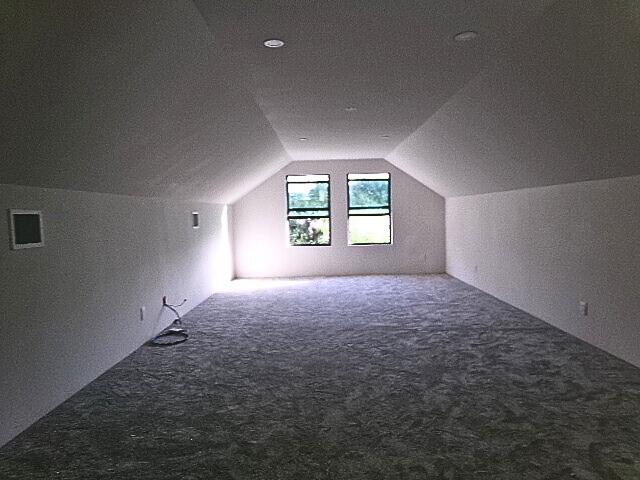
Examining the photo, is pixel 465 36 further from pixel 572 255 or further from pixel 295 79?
pixel 572 255

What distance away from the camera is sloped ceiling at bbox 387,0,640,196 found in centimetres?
234

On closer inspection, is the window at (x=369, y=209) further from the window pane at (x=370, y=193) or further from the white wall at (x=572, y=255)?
the white wall at (x=572, y=255)

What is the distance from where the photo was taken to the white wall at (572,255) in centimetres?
373

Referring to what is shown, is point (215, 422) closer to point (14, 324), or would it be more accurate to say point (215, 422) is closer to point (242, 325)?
point (14, 324)

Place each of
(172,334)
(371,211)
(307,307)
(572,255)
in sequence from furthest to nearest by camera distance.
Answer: (371,211) → (307,307) → (172,334) → (572,255)

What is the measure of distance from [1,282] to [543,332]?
4543 mm

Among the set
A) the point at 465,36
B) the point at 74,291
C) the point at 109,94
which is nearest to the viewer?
the point at 109,94

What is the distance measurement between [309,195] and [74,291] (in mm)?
6344

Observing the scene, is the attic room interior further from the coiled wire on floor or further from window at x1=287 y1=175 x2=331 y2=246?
window at x1=287 y1=175 x2=331 y2=246

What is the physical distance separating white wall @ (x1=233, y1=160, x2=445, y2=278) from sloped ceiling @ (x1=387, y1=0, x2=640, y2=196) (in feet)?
11.7

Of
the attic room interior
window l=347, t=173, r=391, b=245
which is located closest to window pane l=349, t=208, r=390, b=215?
window l=347, t=173, r=391, b=245

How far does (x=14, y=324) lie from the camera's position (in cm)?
281

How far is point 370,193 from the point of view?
9523 millimetres

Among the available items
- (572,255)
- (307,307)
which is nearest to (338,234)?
(307,307)
